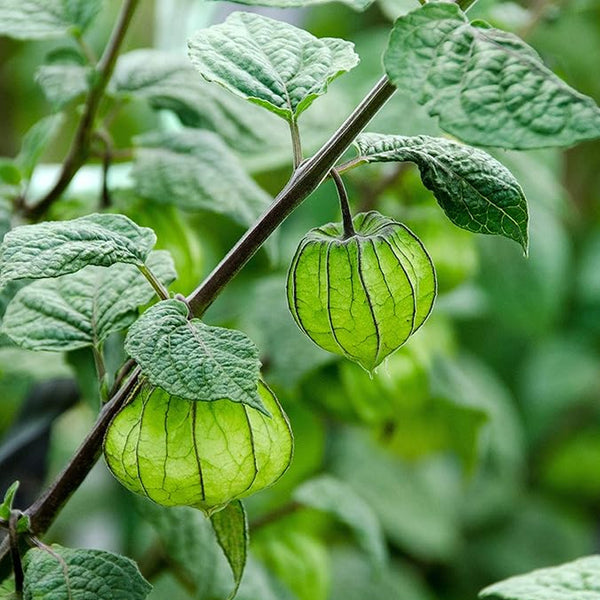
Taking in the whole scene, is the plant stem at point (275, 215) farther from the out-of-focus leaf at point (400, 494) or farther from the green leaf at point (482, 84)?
the out-of-focus leaf at point (400, 494)

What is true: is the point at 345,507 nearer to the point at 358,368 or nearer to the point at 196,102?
the point at 358,368

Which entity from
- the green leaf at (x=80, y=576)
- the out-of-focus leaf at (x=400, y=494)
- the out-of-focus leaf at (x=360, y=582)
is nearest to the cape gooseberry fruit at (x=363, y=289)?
the green leaf at (x=80, y=576)

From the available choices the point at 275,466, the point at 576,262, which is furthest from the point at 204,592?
the point at 576,262

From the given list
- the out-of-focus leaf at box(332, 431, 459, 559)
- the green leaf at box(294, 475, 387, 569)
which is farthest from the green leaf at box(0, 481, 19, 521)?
the out-of-focus leaf at box(332, 431, 459, 559)

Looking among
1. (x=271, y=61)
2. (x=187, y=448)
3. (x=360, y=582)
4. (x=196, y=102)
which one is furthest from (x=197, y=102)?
(x=360, y=582)

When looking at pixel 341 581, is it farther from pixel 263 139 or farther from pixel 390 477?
pixel 263 139

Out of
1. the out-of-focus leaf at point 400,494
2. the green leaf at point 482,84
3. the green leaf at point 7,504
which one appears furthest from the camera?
the out-of-focus leaf at point 400,494
